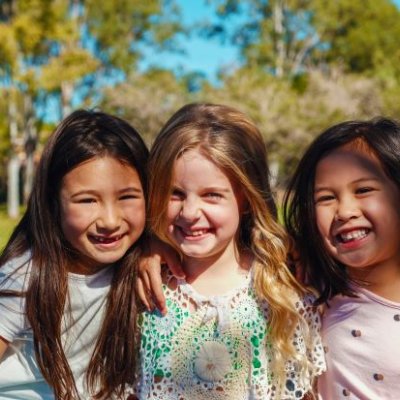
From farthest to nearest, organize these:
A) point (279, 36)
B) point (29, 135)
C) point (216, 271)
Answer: point (279, 36), point (29, 135), point (216, 271)

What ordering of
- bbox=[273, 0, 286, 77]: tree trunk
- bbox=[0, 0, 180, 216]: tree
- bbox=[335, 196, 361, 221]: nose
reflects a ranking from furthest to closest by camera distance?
bbox=[273, 0, 286, 77]: tree trunk
bbox=[0, 0, 180, 216]: tree
bbox=[335, 196, 361, 221]: nose

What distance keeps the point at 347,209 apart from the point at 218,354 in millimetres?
623

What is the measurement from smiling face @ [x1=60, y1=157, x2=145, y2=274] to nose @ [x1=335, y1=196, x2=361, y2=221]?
2.09 feet

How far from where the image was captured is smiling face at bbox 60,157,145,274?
1914 millimetres

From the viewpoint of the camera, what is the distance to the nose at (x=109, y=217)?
1.90 meters

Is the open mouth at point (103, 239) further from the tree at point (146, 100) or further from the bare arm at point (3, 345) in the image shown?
the tree at point (146, 100)

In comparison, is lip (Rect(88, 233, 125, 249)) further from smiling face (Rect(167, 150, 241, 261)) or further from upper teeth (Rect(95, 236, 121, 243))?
smiling face (Rect(167, 150, 241, 261))

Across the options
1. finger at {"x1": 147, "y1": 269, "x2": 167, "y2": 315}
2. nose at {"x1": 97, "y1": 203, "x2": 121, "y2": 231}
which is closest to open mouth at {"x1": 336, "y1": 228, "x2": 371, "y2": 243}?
finger at {"x1": 147, "y1": 269, "x2": 167, "y2": 315}

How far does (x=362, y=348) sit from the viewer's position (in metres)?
1.89

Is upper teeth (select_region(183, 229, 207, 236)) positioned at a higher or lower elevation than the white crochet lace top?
higher

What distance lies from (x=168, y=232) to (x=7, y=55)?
13.0m

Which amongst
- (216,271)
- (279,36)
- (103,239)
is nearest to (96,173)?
(103,239)

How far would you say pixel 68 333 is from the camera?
203cm

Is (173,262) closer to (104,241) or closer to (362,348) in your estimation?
(104,241)
